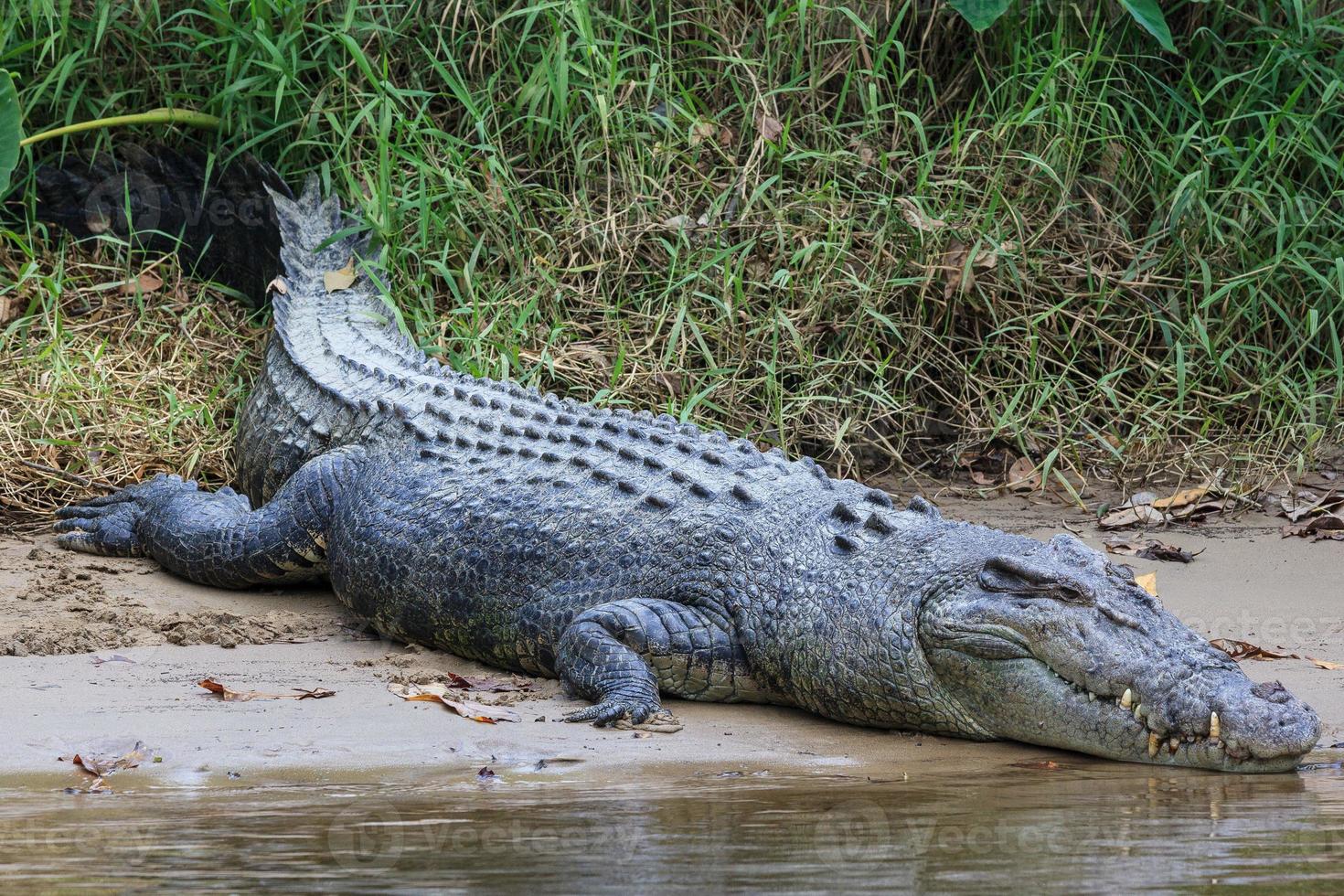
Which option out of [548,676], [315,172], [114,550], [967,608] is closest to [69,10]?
[315,172]

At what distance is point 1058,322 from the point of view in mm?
6223

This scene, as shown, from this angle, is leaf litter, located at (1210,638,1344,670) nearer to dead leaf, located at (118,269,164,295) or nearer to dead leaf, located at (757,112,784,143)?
dead leaf, located at (757,112,784,143)

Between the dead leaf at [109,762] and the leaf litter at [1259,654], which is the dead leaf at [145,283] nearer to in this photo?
the dead leaf at [109,762]

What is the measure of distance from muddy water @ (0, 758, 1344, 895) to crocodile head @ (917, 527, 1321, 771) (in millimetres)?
85

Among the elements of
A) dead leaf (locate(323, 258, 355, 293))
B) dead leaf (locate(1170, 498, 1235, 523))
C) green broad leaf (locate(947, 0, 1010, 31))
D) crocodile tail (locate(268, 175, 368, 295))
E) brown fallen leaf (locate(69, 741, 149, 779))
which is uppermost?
green broad leaf (locate(947, 0, 1010, 31))

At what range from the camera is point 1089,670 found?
3.45m

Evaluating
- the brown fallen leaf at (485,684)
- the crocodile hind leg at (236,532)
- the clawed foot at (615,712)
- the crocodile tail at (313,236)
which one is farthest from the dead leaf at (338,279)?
the clawed foot at (615,712)

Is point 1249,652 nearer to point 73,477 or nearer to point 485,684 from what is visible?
point 485,684

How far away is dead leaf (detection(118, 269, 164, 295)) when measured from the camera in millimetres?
6422

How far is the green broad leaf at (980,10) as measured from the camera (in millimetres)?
6168

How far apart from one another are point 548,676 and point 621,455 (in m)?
0.67

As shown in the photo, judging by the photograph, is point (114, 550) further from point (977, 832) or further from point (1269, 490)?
point (1269, 490)

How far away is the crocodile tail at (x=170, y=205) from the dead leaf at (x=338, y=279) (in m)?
0.47

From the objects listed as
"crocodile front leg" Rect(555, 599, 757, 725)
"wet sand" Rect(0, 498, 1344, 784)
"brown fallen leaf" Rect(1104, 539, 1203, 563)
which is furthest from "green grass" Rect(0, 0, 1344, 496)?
"crocodile front leg" Rect(555, 599, 757, 725)
